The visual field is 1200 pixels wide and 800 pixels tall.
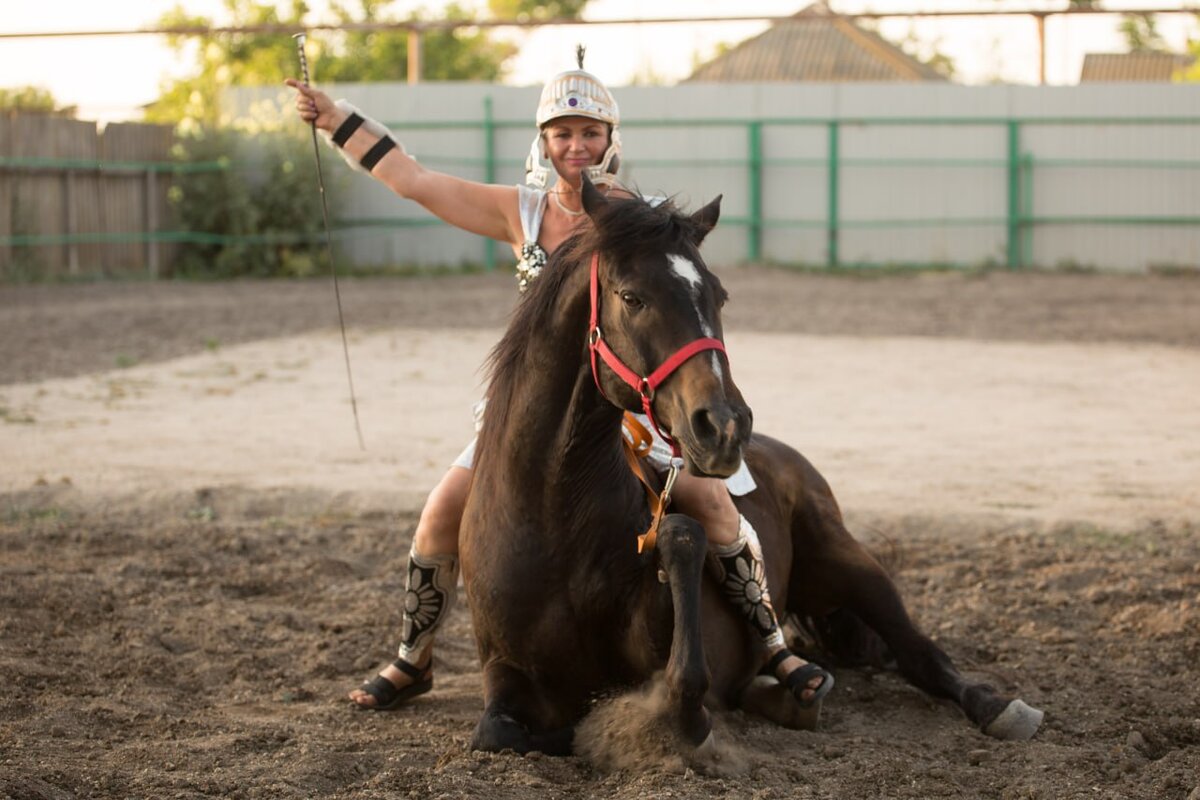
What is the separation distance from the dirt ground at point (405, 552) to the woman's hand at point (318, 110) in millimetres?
1893

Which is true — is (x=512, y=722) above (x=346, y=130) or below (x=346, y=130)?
below

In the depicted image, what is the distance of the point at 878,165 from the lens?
75.4 feet

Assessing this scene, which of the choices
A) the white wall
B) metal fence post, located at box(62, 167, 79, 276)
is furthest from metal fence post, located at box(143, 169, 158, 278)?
the white wall

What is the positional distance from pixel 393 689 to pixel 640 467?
1190 mm

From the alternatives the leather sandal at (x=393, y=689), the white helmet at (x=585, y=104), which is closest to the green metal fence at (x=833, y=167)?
the leather sandal at (x=393, y=689)

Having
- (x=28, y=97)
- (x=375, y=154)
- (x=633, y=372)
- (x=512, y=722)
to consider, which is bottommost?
(x=512, y=722)

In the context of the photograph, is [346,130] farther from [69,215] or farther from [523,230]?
Result: [69,215]

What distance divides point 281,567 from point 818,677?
2.82 metres

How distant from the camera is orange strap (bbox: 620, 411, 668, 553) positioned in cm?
392

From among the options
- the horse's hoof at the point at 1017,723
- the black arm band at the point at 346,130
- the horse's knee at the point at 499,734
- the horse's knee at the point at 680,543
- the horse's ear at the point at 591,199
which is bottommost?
the horse's hoof at the point at 1017,723

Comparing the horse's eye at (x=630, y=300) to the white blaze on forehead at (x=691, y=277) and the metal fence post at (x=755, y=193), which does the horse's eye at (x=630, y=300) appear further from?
the metal fence post at (x=755, y=193)

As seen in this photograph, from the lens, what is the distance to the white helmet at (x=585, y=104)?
434 centimetres

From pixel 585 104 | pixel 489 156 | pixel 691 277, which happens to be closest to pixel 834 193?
pixel 489 156

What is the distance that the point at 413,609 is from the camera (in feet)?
15.1
